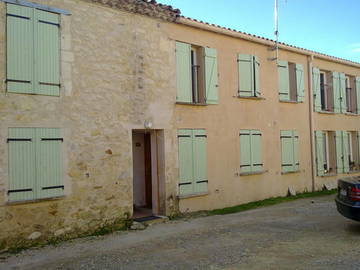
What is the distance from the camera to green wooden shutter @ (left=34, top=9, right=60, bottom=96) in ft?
23.7

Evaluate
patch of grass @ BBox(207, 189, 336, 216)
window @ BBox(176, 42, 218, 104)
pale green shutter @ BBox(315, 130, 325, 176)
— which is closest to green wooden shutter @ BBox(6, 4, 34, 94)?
window @ BBox(176, 42, 218, 104)

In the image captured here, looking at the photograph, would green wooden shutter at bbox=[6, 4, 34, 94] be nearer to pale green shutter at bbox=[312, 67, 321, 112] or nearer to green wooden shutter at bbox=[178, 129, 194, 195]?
green wooden shutter at bbox=[178, 129, 194, 195]

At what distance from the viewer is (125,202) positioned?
847 cm

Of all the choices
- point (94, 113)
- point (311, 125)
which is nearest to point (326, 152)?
point (311, 125)

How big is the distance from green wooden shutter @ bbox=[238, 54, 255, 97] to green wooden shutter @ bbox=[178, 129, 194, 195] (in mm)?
2415

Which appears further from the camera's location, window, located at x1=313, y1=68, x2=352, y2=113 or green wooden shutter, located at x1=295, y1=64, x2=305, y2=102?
window, located at x1=313, y1=68, x2=352, y2=113

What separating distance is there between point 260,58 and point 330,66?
435cm

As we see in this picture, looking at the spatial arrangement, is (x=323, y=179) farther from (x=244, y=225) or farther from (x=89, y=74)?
(x=89, y=74)

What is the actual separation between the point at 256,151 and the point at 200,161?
7.48ft

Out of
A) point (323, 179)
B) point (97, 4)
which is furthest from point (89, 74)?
point (323, 179)

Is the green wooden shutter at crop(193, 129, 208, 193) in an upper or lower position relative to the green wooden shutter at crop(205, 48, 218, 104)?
lower

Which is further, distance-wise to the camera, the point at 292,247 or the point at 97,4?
the point at 97,4

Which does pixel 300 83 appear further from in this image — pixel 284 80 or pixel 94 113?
pixel 94 113

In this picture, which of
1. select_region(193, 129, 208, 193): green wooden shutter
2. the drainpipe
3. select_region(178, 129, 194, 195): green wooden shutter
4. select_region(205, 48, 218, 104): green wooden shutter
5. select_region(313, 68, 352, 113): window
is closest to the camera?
select_region(178, 129, 194, 195): green wooden shutter
